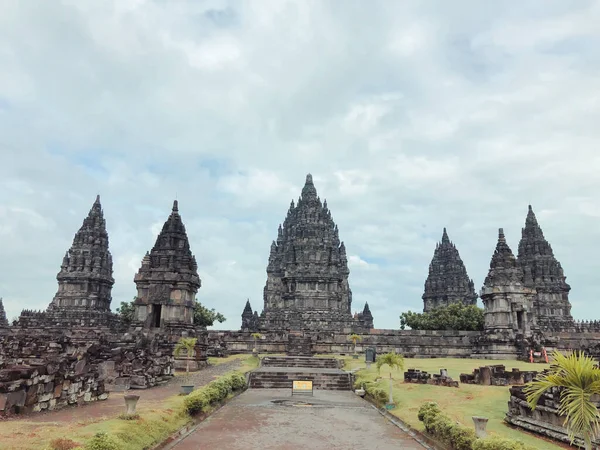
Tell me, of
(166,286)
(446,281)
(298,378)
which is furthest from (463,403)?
(446,281)

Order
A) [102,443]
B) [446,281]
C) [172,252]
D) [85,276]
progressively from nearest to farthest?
1. [102,443]
2. [172,252]
3. [85,276]
4. [446,281]

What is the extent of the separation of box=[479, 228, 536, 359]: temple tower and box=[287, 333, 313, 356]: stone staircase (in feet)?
44.2

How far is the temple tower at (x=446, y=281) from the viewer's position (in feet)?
253

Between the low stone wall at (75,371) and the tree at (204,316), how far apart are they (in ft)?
104

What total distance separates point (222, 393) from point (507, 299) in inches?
1133

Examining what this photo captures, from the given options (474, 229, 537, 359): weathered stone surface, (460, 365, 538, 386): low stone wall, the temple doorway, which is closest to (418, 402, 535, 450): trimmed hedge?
(460, 365, 538, 386): low stone wall

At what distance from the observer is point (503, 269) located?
40.1 meters

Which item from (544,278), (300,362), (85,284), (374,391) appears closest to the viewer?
(374,391)

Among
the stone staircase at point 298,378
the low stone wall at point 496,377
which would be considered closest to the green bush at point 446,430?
the low stone wall at point 496,377

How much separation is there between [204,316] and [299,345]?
33157 millimetres

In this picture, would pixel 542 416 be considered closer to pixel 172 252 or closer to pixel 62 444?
pixel 62 444

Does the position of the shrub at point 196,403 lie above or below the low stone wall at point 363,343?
below

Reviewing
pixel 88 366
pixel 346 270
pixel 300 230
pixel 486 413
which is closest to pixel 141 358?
pixel 88 366

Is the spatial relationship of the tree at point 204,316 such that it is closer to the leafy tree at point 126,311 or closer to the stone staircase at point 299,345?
the leafy tree at point 126,311
